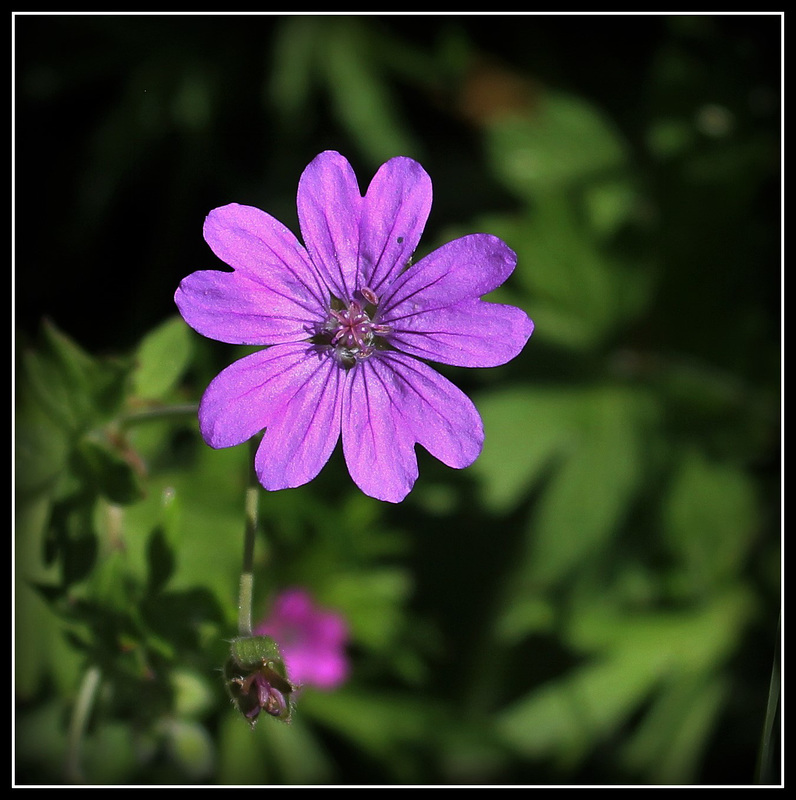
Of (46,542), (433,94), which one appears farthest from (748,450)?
(46,542)

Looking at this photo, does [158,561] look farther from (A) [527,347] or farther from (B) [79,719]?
(A) [527,347]

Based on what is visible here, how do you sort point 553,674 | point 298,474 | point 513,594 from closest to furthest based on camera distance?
1. point 298,474
2. point 513,594
3. point 553,674

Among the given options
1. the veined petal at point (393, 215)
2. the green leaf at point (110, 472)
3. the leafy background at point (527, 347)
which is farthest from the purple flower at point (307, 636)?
the veined petal at point (393, 215)

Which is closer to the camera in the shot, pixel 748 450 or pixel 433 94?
pixel 748 450

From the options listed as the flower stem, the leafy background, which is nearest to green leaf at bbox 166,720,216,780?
the leafy background

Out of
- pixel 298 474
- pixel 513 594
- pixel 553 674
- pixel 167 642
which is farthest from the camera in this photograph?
pixel 553 674

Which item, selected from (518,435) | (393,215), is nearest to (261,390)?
(393,215)

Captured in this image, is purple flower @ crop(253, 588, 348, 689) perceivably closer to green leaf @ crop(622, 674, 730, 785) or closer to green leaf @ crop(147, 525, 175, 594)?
green leaf @ crop(147, 525, 175, 594)

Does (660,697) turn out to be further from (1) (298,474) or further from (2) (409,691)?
(1) (298,474)
